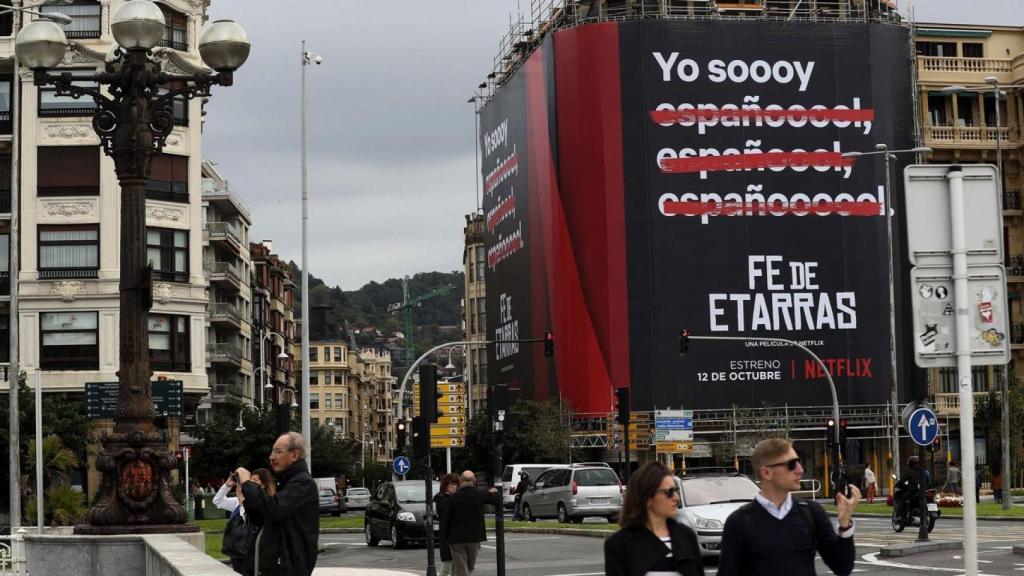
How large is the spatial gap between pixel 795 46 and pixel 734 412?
16654 mm

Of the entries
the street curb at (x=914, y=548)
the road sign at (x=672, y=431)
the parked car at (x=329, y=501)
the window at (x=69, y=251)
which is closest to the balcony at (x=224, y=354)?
the parked car at (x=329, y=501)

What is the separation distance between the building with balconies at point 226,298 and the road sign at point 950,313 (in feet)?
255

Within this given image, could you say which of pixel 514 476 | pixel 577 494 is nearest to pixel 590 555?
pixel 577 494

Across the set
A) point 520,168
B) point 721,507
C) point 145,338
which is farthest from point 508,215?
point 145,338

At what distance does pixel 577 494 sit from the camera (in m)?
44.1

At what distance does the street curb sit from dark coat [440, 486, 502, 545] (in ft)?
25.2

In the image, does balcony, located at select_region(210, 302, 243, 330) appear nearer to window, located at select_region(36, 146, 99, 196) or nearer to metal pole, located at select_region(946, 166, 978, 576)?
window, located at select_region(36, 146, 99, 196)

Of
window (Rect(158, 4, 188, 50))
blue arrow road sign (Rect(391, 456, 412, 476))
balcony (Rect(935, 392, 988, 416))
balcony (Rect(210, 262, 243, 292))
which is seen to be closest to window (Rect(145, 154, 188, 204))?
window (Rect(158, 4, 188, 50))

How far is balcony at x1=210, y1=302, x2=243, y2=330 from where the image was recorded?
8694cm

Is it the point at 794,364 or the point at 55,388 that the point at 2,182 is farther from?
the point at 794,364

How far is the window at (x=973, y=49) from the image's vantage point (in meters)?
79.9

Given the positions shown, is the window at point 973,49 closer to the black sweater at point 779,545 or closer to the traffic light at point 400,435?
the traffic light at point 400,435

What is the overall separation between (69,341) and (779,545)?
5427 centimetres

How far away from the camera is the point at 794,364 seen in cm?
7269
